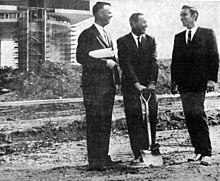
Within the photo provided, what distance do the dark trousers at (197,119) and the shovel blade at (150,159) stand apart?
415 millimetres

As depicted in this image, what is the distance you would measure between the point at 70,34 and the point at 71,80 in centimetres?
41

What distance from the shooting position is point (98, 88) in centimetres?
321

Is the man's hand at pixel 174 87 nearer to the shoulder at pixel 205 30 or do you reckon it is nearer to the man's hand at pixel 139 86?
the man's hand at pixel 139 86

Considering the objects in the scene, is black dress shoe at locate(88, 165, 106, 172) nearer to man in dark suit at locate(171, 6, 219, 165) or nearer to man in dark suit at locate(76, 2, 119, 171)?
man in dark suit at locate(76, 2, 119, 171)

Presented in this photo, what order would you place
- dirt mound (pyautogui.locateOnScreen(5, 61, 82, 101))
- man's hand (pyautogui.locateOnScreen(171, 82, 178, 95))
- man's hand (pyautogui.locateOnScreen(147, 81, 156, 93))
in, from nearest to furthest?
dirt mound (pyautogui.locateOnScreen(5, 61, 82, 101)) < man's hand (pyautogui.locateOnScreen(147, 81, 156, 93)) < man's hand (pyautogui.locateOnScreen(171, 82, 178, 95))

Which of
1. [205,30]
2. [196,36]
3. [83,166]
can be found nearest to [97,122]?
[83,166]

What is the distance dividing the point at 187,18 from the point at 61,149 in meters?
1.73

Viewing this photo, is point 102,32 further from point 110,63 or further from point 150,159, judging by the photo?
point 150,159

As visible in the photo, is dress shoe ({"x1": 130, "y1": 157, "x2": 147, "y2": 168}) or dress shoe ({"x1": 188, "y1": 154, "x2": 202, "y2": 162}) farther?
dress shoe ({"x1": 188, "y1": 154, "x2": 202, "y2": 162})

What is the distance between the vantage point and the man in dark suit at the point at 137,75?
3.31 m

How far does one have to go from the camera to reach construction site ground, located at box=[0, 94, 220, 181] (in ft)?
10.1

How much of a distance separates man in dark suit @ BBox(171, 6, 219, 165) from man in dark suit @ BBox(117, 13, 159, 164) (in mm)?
245

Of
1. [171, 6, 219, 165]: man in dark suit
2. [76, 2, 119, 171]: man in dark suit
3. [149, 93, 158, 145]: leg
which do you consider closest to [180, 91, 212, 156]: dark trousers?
[171, 6, 219, 165]: man in dark suit

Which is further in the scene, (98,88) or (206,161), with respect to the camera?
(206,161)
